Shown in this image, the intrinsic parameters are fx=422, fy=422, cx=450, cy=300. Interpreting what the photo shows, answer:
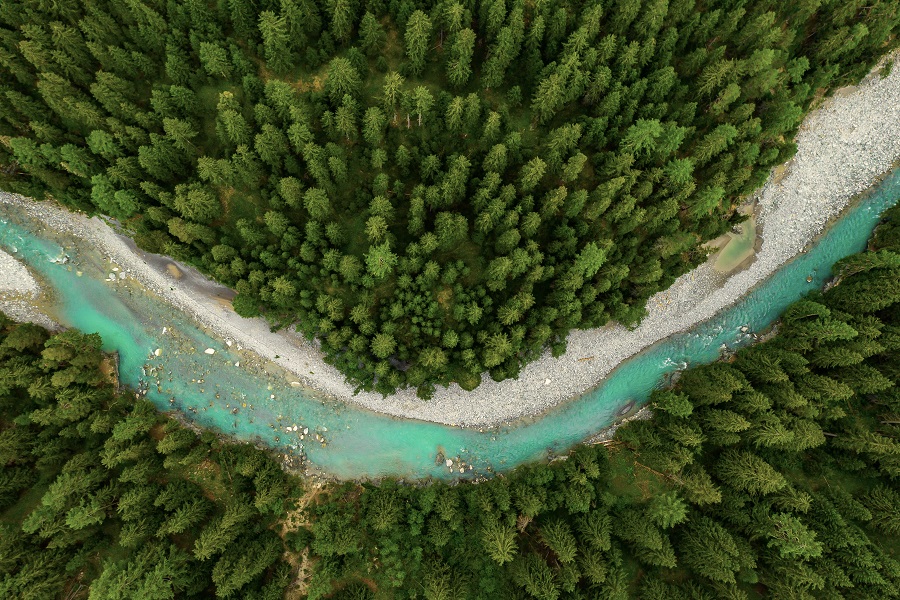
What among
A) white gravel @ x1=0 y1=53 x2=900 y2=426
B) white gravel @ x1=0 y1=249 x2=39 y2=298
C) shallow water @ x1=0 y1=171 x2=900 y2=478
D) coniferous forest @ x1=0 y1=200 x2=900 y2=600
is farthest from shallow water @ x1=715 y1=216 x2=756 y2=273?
white gravel @ x1=0 y1=249 x2=39 y2=298

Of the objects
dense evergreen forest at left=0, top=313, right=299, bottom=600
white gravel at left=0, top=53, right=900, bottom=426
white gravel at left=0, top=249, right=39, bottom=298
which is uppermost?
white gravel at left=0, top=53, right=900, bottom=426

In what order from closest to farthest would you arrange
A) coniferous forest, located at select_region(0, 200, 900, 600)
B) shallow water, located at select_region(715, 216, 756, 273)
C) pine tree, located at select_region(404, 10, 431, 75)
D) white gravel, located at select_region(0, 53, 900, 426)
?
pine tree, located at select_region(404, 10, 431, 75) < coniferous forest, located at select_region(0, 200, 900, 600) < white gravel, located at select_region(0, 53, 900, 426) < shallow water, located at select_region(715, 216, 756, 273)

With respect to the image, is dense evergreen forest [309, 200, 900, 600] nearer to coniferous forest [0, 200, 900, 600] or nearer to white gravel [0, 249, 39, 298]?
coniferous forest [0, 200, 900, 600]

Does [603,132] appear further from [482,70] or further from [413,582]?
[413,582]

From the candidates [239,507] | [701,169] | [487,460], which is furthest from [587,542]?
[701,169]

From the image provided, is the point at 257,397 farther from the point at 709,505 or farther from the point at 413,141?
the point at 709,505

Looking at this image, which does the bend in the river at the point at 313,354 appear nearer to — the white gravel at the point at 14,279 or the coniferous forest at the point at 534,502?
the white gravel at the point at 14,279

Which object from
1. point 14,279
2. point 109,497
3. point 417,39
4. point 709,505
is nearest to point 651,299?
point 709,505
